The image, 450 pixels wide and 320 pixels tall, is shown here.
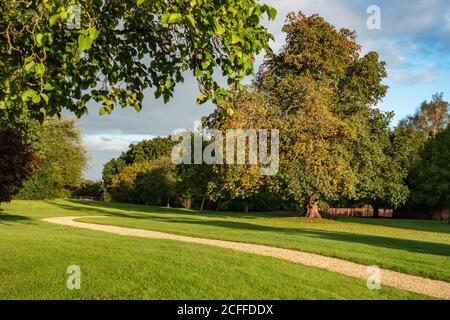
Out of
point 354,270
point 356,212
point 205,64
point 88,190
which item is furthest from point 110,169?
point 205,64

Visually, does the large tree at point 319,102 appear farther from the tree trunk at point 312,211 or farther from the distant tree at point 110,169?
the distant tree at point 110,169

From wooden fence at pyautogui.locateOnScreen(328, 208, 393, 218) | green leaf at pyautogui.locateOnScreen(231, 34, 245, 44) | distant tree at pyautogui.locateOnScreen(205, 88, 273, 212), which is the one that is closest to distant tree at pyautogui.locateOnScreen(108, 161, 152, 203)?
wooden fence at pyautogui.locateOnScreen(328, 208, 393, 218)

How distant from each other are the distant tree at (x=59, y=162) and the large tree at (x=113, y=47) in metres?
47.0

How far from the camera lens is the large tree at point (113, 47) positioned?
5.61 meters

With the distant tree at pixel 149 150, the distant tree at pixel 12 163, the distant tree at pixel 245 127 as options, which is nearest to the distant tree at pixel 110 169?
the distant tree at pixel 149 150

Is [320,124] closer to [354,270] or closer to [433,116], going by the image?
[354,270]

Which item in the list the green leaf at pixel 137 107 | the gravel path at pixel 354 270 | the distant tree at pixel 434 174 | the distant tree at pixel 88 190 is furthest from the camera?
the distant tree at pixel 88 190

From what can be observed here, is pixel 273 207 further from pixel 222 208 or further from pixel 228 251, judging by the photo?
pixel 228 251

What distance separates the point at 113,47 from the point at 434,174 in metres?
44.7

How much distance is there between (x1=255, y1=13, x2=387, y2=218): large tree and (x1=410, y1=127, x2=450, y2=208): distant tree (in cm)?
1432

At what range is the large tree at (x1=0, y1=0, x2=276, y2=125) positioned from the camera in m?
5.61

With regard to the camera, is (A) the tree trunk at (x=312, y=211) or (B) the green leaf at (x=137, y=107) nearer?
(B) the green leaf at (x=137, y=107)

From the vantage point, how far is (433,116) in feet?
206
